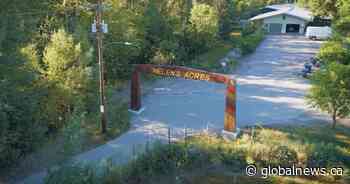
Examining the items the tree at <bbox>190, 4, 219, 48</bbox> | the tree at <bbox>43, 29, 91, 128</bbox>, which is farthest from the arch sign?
the tree at <bbox>190, 4, 219, 48</bbox>

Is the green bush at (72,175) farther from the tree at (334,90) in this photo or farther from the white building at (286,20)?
the white building at (286,20)

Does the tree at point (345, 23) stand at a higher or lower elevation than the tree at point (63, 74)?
higher

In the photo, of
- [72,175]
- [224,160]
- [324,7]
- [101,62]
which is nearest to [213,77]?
[224,160]

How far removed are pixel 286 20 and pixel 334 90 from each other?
31470mm

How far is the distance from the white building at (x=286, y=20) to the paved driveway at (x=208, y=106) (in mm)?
17521

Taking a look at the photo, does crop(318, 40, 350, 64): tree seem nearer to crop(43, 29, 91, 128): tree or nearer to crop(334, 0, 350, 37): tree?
crop(334, 0, 350, 37): tree

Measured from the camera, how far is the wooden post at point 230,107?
1466 cm

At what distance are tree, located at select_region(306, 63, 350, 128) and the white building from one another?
29801 millimetres

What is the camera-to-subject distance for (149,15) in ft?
85.9

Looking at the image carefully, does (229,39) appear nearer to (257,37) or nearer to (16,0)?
(257,37)

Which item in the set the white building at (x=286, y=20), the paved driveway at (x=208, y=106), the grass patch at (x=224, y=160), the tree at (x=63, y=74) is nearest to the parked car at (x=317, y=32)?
the white building at (x=286, y=20)

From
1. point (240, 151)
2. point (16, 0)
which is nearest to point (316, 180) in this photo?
point (240, 151)

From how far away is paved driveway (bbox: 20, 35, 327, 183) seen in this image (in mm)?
15070

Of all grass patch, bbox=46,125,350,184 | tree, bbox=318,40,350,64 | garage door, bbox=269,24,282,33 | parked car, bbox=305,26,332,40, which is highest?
garage door, bbox=269,24,282,33
